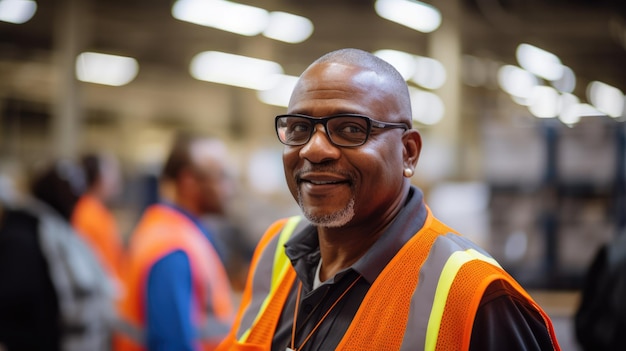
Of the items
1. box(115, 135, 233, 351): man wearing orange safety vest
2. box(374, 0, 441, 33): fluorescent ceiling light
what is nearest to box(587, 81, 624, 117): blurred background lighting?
box(374, 0, 441, 33): fluorescent ceiling light

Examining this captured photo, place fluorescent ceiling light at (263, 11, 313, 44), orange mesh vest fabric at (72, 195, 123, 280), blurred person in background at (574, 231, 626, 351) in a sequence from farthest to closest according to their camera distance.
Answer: fluorescent ceiling light at (263, 11, 313, 44) → orange mesh vest fabric at (72, 195, 123, 280) → blurred person in background at (574, 231, 626, 351)

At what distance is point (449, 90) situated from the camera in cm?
1052

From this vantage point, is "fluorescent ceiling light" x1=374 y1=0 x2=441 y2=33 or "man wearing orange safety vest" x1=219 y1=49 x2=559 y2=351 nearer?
"man wearing orange safety vest" x1=219 y1=49 x2=559 y2=351

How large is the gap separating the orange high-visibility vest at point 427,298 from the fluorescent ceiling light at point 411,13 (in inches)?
326

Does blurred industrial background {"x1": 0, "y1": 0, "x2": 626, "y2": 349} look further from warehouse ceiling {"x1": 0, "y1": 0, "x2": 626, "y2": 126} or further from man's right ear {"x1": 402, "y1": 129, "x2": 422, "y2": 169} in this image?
man's right ear {"x1": 402, "y1": 129, "x2": 422, "y2": 169}

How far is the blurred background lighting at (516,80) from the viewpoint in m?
13.0

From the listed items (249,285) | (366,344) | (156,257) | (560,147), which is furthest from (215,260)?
(560,147)

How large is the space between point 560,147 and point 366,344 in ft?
13.3

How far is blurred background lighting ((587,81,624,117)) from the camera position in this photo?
15.4 meters

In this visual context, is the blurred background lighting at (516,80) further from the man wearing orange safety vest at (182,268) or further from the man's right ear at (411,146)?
the man's right ear at (411,146)

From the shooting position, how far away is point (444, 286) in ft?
4.63

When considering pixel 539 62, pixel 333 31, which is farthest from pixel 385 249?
pixel 539 62

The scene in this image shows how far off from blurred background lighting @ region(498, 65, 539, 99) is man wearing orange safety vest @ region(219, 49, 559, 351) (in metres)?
11.8

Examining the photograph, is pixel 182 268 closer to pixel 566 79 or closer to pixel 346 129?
pixel 346 129
